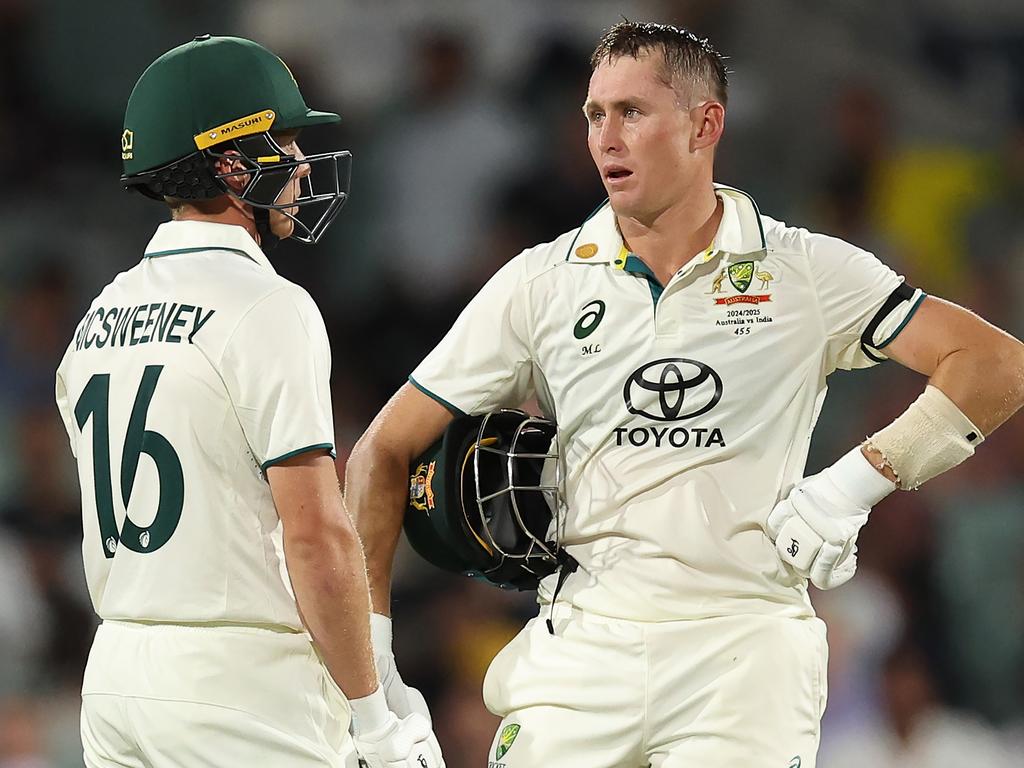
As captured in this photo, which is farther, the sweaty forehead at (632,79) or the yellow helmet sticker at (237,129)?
the sweaty forehead at (632,79)

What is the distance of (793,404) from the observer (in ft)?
10.0

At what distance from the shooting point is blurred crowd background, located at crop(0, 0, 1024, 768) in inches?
224

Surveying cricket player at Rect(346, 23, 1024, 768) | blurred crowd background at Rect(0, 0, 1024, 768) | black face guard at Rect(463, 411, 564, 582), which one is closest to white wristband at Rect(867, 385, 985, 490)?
cricket player at Rect(346, 23, 1024, 768)

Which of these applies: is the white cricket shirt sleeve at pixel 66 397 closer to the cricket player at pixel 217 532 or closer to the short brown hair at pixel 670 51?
the cricket player at pixel 217 532

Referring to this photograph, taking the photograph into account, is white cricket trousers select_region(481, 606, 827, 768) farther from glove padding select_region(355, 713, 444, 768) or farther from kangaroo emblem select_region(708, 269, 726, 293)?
kangaroo emblem select_region(708, 269, 726, 293)

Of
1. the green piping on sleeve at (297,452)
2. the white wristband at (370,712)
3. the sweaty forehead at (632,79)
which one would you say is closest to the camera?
the green piping on sleeve at (297,452)

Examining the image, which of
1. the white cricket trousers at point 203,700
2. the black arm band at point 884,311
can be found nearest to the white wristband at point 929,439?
the black arm band at point 884,311

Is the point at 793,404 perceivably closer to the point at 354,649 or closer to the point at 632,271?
the point at 632,271

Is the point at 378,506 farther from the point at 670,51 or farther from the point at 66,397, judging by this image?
the point at 670,51

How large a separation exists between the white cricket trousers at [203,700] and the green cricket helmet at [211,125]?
0.80 meters

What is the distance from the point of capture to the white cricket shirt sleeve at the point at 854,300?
303 centimetres

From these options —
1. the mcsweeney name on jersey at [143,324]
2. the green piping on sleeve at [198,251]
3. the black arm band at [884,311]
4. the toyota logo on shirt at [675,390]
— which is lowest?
the toyota logo on shirt at [675,390]

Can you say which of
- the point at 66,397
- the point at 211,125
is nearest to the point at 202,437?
the point at 66,397

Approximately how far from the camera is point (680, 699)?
2920mm
